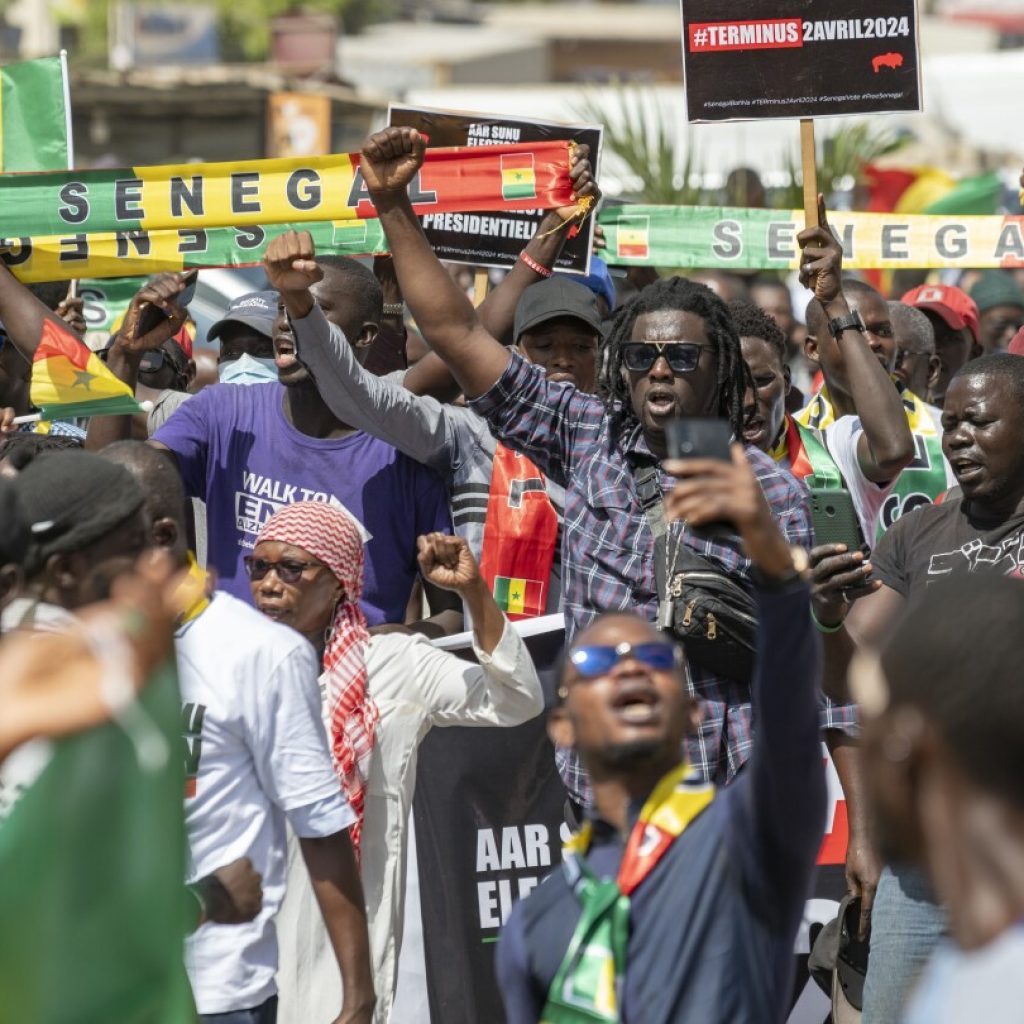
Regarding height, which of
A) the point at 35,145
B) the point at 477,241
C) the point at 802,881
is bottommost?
the point at 802,881

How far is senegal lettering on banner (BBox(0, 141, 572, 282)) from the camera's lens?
6520mm

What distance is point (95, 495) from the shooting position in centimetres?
314

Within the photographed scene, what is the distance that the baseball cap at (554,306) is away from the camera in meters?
6.14

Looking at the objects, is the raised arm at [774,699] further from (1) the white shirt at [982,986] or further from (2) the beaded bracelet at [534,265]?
(2) the beaded bracelet at [534,265]

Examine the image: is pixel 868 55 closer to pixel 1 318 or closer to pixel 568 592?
pixel 568 592

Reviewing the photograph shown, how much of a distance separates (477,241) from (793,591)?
13.9 feet

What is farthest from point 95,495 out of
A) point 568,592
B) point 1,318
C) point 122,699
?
point 1,318

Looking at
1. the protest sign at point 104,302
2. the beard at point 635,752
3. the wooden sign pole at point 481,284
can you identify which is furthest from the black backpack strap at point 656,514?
the protest sign at point 104,302

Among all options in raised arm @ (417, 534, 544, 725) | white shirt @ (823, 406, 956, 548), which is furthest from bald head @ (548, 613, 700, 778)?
white shirt @ (823, 406, 956, 548)

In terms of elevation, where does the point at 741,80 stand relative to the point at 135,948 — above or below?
above

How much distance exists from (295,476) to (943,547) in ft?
5.78

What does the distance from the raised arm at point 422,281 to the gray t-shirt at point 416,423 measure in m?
0.35

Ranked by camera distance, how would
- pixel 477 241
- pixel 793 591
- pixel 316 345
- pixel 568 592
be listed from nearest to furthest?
1. pixel 793 591
2. pixel 568 592
3. pixel 316 345
4. pixel 477 241

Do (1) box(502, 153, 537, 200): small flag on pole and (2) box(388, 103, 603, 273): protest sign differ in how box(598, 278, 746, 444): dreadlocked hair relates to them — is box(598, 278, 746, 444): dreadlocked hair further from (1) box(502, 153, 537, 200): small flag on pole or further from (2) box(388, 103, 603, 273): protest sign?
(2) box(388, 103, 603, 273): protest sign
